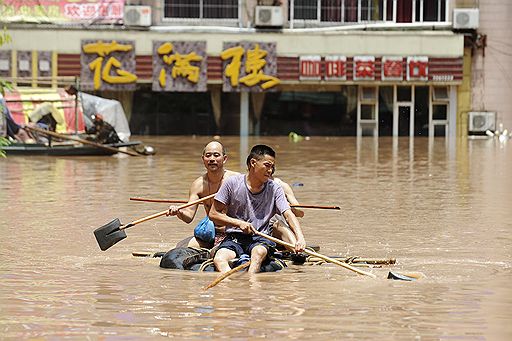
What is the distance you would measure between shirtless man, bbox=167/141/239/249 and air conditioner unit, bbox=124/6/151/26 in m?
30.1

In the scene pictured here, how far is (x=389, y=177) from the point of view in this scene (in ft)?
77.3

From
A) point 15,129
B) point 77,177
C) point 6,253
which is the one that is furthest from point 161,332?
point 15,129

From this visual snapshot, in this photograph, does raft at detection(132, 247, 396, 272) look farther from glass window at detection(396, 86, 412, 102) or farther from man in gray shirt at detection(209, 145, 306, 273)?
glass window at detection(396, 86, 412, 102)

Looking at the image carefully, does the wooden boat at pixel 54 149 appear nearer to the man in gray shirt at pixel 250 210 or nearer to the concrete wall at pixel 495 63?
the concrete wall at pixel 495 63

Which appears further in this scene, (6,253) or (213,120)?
(213,120)

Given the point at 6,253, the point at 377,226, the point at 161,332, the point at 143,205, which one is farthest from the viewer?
the point at 143,205

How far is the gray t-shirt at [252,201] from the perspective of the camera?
35.0ft

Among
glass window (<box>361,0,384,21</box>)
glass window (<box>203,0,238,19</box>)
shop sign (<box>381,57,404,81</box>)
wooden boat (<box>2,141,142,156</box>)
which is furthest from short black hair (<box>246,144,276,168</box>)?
glass window (<box>361,0,384,21</box>)

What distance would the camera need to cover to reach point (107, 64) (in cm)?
4112

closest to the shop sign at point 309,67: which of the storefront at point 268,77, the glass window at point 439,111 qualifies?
the storefront at point 268,77

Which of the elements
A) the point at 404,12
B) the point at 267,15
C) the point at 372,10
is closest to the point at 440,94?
the point at 404,12

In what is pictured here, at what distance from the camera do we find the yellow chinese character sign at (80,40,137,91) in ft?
134

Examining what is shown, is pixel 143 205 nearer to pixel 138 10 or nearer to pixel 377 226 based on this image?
pixel 377 226

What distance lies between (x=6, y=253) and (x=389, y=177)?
12326 mm
